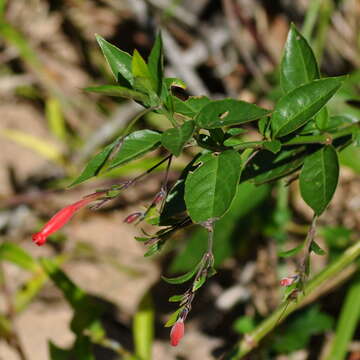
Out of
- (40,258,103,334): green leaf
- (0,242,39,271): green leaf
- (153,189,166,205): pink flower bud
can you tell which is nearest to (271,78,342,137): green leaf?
(153,189,166,205): pink flower bud

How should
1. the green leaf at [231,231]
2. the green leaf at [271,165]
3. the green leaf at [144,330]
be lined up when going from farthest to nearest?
the green leaf at [231,231] < the green leaf at [144,330] < the green leaf at [271,165]

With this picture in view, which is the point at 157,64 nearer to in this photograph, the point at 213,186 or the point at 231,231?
the point at 213,186

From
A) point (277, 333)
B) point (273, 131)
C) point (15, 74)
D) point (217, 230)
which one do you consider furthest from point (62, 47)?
point (273, 131)

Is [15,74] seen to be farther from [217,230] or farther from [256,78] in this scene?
[217,230]

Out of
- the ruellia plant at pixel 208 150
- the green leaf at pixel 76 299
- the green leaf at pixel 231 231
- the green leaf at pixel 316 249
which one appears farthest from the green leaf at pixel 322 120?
the green leaf at pixel 231 231

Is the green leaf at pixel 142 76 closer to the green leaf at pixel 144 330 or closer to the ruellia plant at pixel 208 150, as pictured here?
the ruellia plant at pixel 208 150

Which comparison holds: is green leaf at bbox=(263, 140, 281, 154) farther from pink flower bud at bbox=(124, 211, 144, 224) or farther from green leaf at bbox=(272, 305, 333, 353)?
green leaf at bbox=(272, 305, 333, 353)
